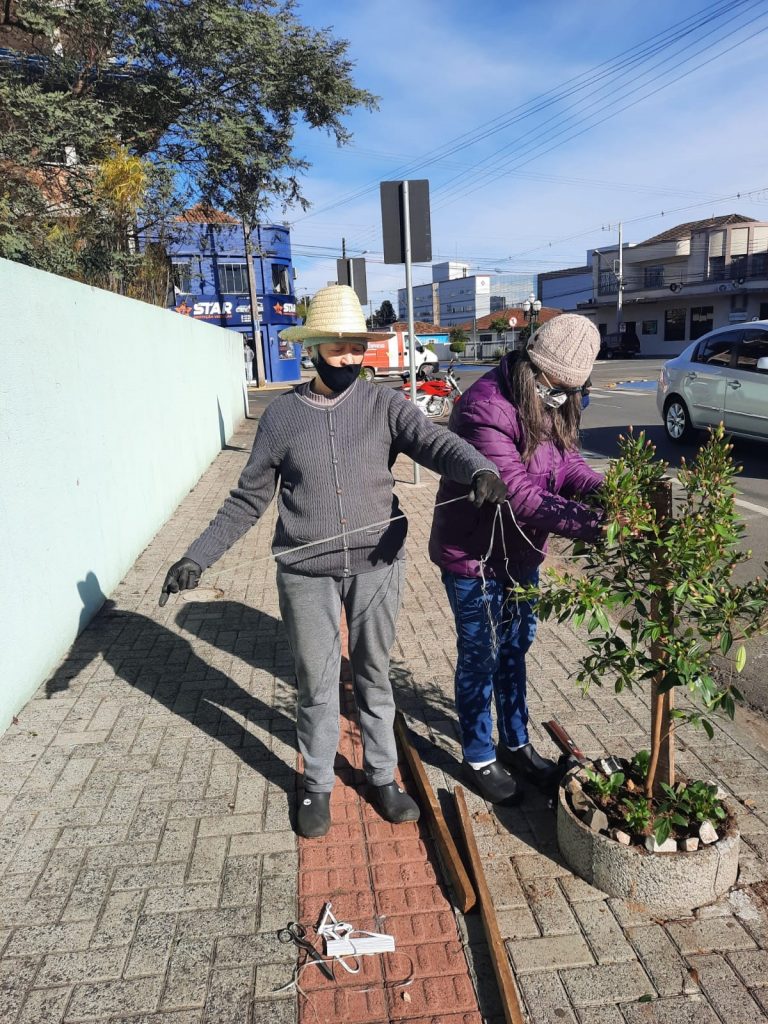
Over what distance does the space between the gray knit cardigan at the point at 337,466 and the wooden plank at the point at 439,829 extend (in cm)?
98

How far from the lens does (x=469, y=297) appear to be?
298 ft

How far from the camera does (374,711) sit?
111 inches

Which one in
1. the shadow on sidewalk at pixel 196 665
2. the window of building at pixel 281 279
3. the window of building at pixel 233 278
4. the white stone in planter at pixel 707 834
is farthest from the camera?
the window of building at pixel 281 279

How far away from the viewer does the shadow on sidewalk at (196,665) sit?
354cm

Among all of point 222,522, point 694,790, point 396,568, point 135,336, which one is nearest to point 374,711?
point 396,568

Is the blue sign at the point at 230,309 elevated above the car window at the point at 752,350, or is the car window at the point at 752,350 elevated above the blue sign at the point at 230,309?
the blue sign at the point at 230,309

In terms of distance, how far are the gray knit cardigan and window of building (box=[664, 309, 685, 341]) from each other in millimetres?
54800

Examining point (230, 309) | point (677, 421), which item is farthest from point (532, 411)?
point (230, 309)

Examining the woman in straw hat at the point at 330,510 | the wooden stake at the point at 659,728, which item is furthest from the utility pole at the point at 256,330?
the wooden stake at the point at 659,728

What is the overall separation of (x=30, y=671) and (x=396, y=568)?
2274mm

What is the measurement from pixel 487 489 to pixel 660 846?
4.23 feet

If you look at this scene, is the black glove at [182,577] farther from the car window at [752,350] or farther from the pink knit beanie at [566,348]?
the car window at [752,350]

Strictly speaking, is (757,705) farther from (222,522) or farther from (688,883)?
(222,522)

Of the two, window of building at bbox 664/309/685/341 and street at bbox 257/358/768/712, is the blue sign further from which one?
window of building at bbox 664/309/685/341
